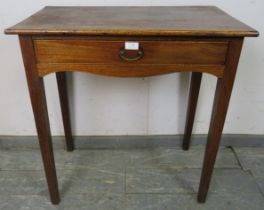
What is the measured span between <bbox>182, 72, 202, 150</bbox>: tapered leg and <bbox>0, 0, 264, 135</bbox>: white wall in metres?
0.06

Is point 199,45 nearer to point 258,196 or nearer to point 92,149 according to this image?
point 258,196

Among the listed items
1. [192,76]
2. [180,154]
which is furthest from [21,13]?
[180,154]

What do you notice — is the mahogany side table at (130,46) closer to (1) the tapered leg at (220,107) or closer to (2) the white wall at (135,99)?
(1) the tapered leg at (220,107)

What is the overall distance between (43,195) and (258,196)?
0.96 metres

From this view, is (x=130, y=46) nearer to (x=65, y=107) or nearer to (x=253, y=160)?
(x=65, y=107)

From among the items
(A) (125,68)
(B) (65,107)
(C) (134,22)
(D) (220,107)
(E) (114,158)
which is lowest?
(E) (114,158)

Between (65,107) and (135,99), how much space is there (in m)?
0.36

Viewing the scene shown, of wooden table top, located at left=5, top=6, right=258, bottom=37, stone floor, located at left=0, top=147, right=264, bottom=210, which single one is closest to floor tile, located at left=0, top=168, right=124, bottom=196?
stone floor, located at left=0, top=147, right=264, bottom=210

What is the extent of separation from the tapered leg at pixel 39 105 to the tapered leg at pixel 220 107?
589 mm

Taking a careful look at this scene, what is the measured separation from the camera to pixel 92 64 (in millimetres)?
810

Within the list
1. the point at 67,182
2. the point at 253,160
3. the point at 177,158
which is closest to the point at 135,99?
the point at 177,158

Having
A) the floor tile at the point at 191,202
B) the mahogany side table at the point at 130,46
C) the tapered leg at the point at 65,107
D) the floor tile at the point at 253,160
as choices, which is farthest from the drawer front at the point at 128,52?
the floor tile at the point at 253,160

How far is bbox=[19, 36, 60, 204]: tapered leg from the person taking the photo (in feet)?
2.57

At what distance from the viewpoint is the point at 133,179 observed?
4.11 feet
